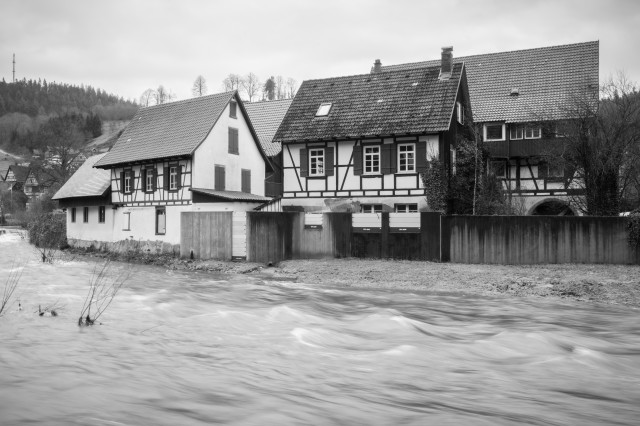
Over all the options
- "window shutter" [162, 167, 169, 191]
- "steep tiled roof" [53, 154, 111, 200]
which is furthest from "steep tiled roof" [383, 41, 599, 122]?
"steep tiled roof" [53, 154, 111, 200]

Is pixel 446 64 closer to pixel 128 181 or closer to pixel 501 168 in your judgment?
pixel 501 168

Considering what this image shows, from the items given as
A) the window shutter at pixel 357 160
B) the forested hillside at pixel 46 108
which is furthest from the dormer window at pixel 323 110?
the forested hillside at pixel 46 108

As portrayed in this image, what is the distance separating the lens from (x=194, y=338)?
10.8 metres

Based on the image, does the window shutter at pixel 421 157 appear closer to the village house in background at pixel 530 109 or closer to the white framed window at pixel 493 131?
the village house in background at pixel 530 109

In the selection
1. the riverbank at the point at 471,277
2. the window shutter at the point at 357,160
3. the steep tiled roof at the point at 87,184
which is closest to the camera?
the riverbank at the point at 471,277

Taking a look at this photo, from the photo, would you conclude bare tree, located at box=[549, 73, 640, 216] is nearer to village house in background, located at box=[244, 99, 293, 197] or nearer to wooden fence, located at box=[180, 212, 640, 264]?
wooden fence, located at box=[180, 212, 640, 264]

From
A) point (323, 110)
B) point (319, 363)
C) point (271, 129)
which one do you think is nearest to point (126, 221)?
point (271, 129)

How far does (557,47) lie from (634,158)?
18277 millimetres

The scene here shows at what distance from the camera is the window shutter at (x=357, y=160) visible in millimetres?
30219

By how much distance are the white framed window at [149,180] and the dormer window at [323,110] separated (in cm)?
1049

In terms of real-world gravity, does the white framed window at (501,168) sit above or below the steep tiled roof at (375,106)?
below

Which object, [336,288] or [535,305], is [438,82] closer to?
[336,288]

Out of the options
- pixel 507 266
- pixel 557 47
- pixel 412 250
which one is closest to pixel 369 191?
pixel 412 250

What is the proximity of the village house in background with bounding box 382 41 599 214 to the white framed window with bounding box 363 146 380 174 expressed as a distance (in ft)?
23.1
